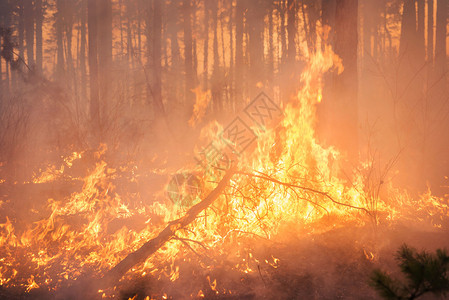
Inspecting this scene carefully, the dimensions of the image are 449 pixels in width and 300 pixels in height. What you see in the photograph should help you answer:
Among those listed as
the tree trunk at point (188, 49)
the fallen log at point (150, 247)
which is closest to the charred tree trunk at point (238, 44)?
the tree trunk at point (188, 49)

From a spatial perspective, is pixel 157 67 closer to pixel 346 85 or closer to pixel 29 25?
pixel 346 85

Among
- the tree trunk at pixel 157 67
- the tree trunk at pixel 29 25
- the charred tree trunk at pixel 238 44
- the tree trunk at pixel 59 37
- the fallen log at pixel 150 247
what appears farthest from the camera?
the tree trunk at pixel 59 37

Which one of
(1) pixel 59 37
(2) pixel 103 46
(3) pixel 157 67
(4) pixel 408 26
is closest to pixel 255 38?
(3) pixel 157 67

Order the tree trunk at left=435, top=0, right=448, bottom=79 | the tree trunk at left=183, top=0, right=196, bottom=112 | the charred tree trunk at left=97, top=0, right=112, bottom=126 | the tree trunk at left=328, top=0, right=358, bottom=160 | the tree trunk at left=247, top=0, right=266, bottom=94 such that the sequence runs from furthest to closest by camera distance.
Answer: the tree trunk at left=247, top=0, right=266, bottom=94 → the tree trunk at left=183, top=0, right=196, bottom=112 → the tree trunk at left=435, top=0, right=448, bottom=79 → the charred tree trunk at left=97, top=0, right=112, bottom=126 → the tree trunk at left=328, top=0, right=358, bottom=160

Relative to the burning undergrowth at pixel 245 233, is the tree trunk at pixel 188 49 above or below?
above

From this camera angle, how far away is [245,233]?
444 centimetres

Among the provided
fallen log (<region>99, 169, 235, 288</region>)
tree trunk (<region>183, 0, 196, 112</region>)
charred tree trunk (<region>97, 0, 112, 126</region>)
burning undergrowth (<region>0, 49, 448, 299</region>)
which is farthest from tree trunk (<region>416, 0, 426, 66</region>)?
charred tree trunk (<region>97, 0, 112, 126</region>)

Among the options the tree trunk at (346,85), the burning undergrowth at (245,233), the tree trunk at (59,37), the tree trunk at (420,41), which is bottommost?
the burning undergrowth at (245,233)

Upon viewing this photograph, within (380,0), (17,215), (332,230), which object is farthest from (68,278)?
(380,0)

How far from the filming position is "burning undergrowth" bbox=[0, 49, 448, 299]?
11.8ft

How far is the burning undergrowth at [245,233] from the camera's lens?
11.8 ft

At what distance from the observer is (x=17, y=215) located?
5.05m

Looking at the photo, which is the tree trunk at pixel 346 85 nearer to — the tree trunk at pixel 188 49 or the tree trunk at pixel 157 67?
the tree trunk at pixel 157 67

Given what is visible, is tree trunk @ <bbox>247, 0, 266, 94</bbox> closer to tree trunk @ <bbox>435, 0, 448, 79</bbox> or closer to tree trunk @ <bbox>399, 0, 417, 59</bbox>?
tree trunk @ <bbox>399, 0, 417, 59</bbox>
